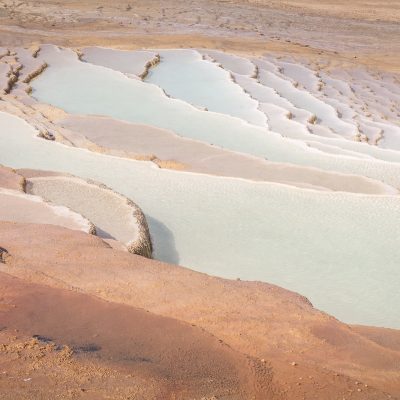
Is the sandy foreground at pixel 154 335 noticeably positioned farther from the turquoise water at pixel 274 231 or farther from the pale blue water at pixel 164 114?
the pale blue water at pixel 164 114

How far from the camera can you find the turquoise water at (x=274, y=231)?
3.38 m

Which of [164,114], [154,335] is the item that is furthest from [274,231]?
[164,114]

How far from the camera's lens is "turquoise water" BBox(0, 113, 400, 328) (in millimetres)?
3380

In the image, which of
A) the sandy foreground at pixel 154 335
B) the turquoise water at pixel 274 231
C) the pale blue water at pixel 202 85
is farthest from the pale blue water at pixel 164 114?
the sandy foreground at pixel 154 335

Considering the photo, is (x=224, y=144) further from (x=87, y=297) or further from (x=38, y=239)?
(x=87, y=297)

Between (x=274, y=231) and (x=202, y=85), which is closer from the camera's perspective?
(x=274, y=231)

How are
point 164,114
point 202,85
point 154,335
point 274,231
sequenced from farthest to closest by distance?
point 202,85 < point 164,114 < point 274,231 < point 154,335

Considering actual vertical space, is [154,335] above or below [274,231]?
below

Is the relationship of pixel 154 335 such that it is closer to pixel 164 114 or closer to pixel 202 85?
pixel 164 114

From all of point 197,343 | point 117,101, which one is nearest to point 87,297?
point 197,343

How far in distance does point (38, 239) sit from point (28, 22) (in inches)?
519

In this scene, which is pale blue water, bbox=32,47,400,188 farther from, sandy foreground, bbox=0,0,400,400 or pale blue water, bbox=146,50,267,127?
sandy foreground, bbox=0,0,400,400

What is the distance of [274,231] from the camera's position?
13.1ft

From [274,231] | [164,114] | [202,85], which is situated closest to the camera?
[274,231]
